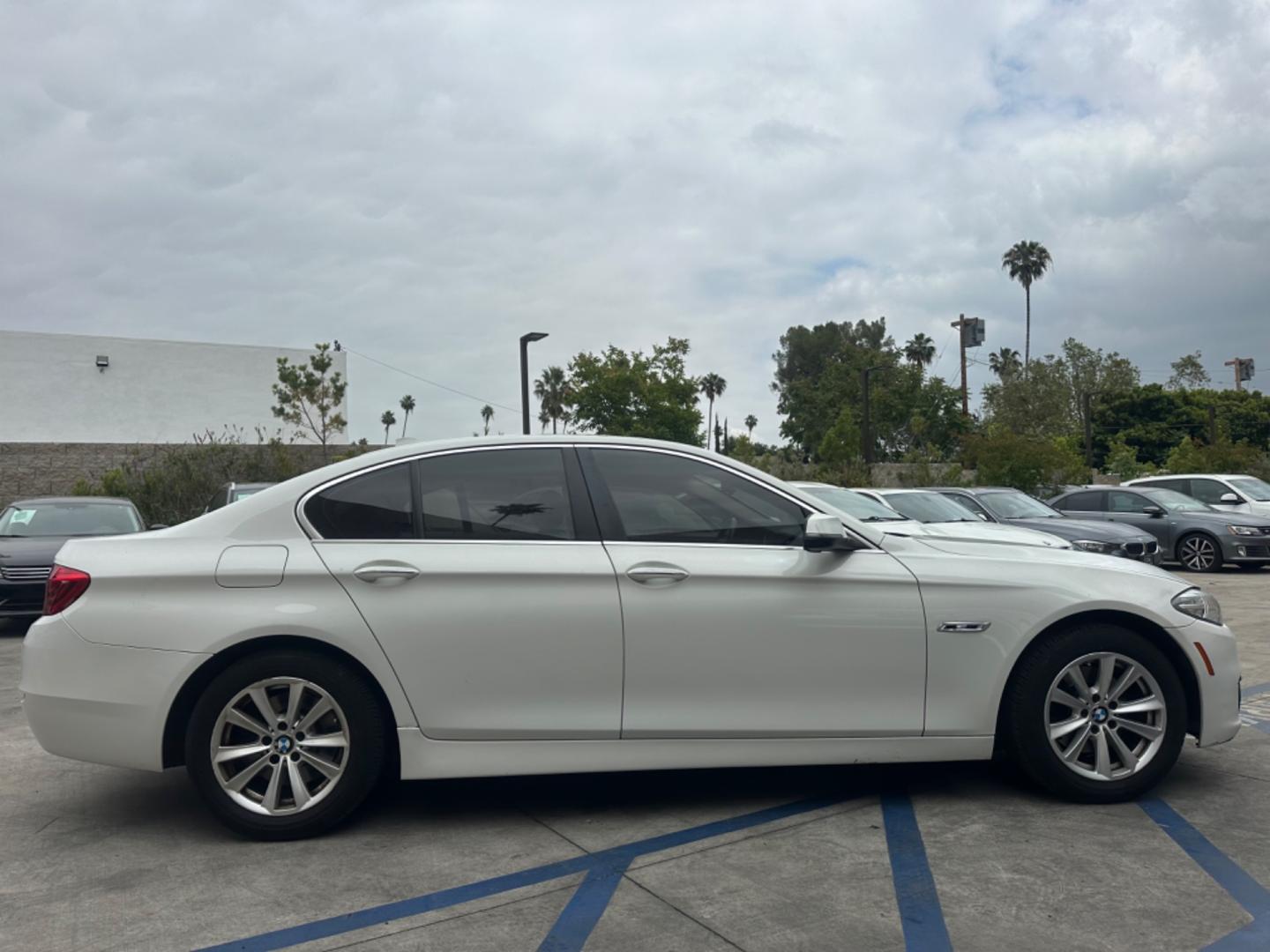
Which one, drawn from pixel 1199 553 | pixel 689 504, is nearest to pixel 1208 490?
pixel 1199 553

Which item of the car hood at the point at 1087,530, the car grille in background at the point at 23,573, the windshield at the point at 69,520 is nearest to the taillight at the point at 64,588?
the car grille in background at the point at 23,573

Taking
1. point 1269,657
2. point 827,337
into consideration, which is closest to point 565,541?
point 1269,657

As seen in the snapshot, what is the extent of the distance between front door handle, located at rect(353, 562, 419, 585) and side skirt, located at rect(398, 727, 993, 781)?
23.1 inches

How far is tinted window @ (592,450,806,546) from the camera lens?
4.61 meters

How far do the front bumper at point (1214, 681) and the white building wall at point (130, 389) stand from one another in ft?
127

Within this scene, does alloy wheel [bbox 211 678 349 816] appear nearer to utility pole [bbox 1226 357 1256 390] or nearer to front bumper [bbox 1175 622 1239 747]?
front bumper [bbox 1175 622 1239 747]

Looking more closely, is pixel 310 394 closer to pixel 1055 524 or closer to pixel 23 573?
pixel 23 573

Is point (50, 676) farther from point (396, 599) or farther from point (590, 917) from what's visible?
point (590, 917)

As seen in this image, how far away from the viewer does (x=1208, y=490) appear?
20188 mm

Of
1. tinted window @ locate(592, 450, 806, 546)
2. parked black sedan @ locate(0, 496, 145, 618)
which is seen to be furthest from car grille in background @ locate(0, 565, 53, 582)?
tinted window @ locate(592, 450, 806, 546)

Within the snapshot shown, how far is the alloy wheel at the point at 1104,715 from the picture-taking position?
15.1 ft

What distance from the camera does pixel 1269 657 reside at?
8.41m

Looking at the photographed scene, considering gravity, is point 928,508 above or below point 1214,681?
above

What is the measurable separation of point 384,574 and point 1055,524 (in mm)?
12389
